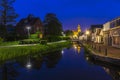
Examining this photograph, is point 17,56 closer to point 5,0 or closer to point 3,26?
point 3,26

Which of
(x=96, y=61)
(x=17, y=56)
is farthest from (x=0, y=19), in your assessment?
(x=96, y=61)

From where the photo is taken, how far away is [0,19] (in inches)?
2611

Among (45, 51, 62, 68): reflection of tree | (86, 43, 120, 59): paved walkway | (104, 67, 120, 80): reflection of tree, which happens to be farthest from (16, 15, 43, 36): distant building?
(104, 67, 120, 80): reflection of tree

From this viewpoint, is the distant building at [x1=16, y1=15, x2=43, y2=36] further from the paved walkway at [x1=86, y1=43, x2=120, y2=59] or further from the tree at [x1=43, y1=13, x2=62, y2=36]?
the paved walkway at [x1=86, y1=43, x2=120, y2=59]

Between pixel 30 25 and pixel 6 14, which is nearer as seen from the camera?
pixel 6 14

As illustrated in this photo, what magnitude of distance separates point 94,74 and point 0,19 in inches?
1814

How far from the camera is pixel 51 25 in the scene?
102 m

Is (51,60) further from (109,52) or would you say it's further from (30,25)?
(30,25)

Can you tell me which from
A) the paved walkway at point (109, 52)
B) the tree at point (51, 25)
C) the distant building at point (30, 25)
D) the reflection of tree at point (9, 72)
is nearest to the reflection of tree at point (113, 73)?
the paved walkway at point (109, 52)

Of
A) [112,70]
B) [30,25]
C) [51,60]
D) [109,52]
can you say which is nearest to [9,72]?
[112,70]

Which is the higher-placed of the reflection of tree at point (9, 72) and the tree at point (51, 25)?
the tree at point (51, 25)

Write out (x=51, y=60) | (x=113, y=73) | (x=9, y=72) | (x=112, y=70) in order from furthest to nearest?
(x=51, y=60), (x=9, y=72), (x=112, y=70), (x=113, y=73)

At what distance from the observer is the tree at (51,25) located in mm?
101250

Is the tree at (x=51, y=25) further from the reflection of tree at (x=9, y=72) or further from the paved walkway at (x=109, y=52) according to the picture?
the reflection of tree at (x=9, y=72)
